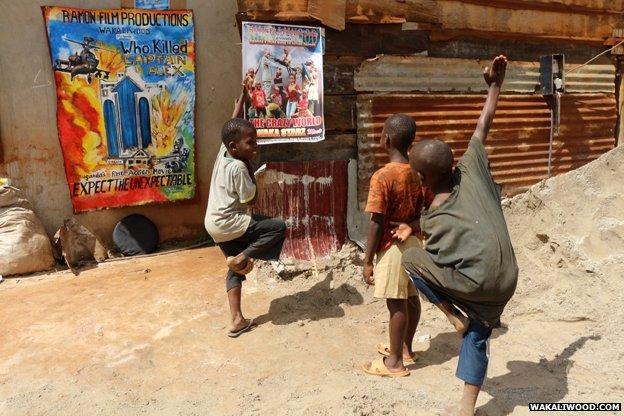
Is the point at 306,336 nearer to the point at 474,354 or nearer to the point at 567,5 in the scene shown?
the point at 474,354

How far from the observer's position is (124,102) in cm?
556

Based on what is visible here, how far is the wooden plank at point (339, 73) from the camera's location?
4.70 metres

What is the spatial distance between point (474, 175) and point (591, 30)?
472cm

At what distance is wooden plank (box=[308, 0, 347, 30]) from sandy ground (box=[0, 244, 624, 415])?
2.18 meters

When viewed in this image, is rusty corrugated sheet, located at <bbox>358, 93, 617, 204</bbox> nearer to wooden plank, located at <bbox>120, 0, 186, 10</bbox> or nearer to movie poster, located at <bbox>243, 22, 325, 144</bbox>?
movie poster, located at <bbox>243, 22, 325, 144</bbox>

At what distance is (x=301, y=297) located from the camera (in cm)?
436

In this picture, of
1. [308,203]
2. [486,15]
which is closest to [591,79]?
[486,15]

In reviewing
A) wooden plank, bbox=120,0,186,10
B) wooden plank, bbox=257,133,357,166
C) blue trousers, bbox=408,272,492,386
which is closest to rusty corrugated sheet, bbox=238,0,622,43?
wooden plank, bbox=257,133,357,166

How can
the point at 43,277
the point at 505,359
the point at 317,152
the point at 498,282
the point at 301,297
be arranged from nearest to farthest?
the point at 498,282
the point at 505,359
the point at 301,297
the point at 317,152
the point at 43,277

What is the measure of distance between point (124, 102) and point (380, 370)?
156 inches

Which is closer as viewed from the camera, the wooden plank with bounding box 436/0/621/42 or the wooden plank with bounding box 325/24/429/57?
the wooden plank with bounding box 325/24/429/57

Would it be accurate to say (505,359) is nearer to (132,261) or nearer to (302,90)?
(302,90)

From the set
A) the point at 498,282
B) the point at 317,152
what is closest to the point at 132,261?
the point at 317,152

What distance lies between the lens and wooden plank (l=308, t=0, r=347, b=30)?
176 inches
